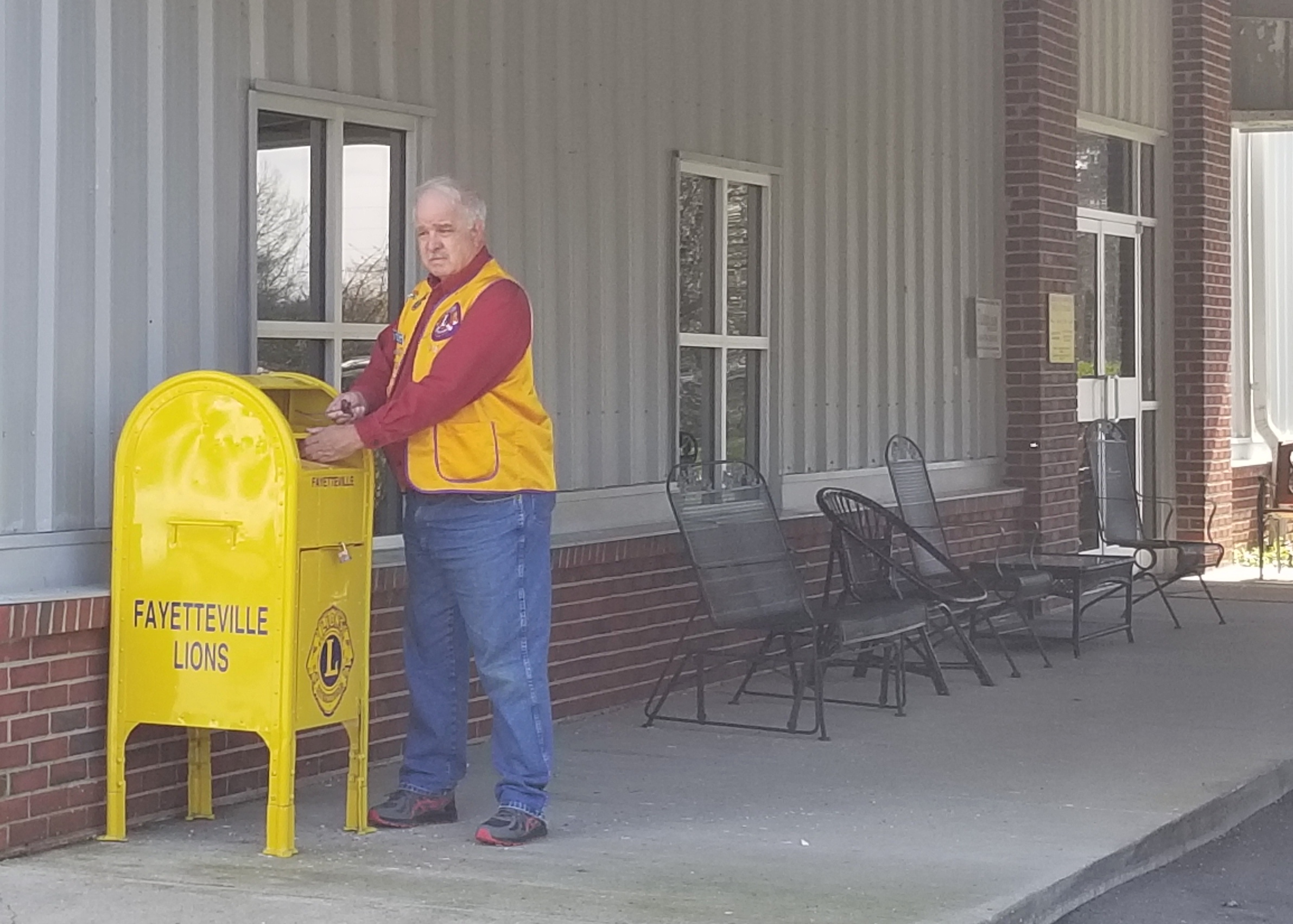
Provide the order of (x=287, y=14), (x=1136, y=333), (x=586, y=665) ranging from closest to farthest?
(x=287, y=14) < (x=586, y=665) < (x=1136, y=333)

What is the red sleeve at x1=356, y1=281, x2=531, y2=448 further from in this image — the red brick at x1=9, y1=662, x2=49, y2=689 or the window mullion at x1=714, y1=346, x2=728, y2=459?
the window mullion at x1=714, y1=346, x2=728, y2=459

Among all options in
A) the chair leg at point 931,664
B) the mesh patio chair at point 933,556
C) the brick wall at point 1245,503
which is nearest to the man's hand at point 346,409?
the chair leg at point 931,664

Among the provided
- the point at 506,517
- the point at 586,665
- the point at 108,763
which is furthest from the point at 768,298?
the point at 108,763

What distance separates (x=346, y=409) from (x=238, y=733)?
4.28ft

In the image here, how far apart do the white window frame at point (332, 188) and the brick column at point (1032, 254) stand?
583 centimetres

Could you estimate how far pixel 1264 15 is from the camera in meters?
16.1

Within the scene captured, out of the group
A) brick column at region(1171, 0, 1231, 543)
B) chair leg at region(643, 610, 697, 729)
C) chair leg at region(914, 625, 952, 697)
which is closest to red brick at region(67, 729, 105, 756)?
chair leg at region(643, 610, 697, 729)

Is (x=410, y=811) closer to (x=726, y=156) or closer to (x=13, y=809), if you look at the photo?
(x=13, y=809)

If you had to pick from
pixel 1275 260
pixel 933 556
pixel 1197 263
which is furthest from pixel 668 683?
pixel 1275 260

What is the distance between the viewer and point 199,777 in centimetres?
659

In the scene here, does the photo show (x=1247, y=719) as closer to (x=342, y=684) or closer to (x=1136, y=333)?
(x=342, y=684)

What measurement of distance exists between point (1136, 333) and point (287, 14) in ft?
30.6

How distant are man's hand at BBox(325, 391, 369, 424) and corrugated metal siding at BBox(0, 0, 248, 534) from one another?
0.70 metres

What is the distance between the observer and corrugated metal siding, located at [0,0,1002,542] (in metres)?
6.24
